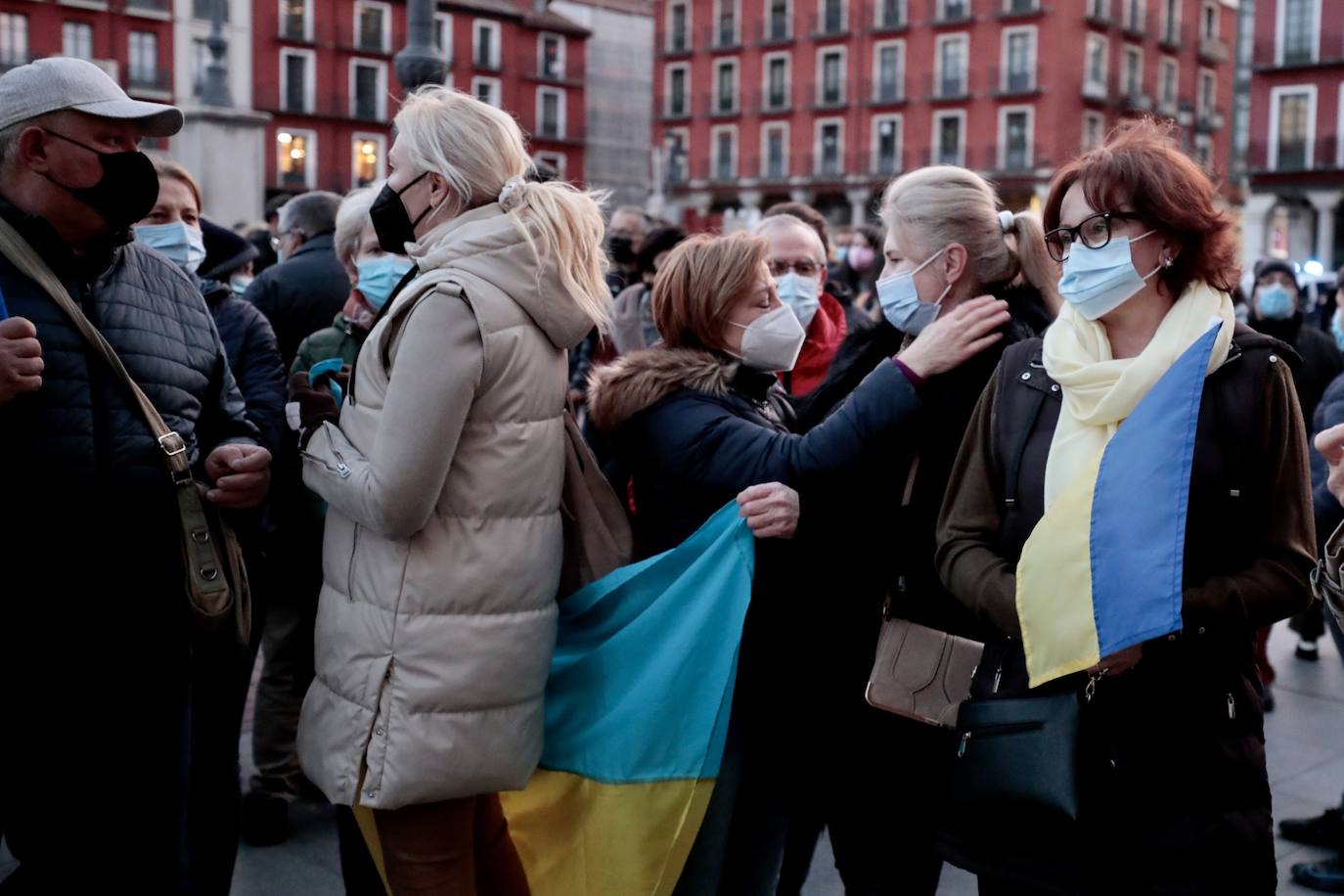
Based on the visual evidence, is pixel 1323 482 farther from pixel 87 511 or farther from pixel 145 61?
pixel 145 61

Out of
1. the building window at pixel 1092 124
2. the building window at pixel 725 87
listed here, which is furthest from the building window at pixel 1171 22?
the building window at pixel 725 87

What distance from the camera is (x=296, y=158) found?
1944 inches

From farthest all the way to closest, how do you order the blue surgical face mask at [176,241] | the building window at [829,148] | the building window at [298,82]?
1. the building window at [829,148]
2. the building window at [298,82]
3. the blue surgical face mask at [176,241]

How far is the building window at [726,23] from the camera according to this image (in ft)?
185

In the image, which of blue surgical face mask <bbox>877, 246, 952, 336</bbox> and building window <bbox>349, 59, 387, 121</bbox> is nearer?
blue surgical face mask <bbox>877, 246, 952, 336</bbox>

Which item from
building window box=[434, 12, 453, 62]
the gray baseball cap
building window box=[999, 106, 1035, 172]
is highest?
building window box=[434, 12, 453, 62]

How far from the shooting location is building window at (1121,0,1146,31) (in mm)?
50969

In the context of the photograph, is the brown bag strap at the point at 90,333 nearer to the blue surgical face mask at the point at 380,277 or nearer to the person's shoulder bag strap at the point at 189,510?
the person's shoulder bag strap at the point at 189,510

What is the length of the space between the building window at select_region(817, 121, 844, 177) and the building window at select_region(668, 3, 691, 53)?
25.0ft

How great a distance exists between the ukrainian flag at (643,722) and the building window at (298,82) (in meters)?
49.7

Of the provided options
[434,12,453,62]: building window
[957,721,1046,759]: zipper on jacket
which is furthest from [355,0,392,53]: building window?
[957,721,1046,759]: zipper on jacket

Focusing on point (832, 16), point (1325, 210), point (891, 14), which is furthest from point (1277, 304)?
point (832, 16)

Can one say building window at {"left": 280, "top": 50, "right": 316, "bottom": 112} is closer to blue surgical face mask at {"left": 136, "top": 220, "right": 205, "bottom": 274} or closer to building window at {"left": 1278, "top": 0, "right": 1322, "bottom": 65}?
building window at {"left": 1278, "top": 0, "right": 1322, "bottom": 65}

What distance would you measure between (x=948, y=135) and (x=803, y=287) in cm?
4933
